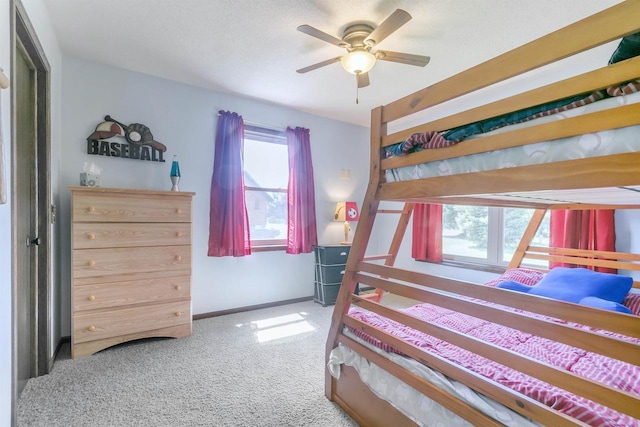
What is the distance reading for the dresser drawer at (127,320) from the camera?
2.16 metres

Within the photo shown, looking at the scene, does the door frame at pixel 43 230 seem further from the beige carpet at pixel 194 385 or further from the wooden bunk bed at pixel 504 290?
the wooden bunk bed at pixel 504 290

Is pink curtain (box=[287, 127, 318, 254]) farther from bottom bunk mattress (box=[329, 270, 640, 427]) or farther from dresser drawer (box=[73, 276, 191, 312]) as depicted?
bottom bunk mattress (box=[329, 270, 640, 427])

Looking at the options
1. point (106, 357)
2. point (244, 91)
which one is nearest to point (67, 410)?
point (106, 357)

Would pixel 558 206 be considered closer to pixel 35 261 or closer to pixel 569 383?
pixel 569 383

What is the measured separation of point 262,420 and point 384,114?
1.68 meters

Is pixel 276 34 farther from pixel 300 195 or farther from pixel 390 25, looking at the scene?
pixel 300 195

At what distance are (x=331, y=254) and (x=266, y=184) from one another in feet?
3.77

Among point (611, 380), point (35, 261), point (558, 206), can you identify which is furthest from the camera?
point (558, 206)

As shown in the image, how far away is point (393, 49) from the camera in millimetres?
2301

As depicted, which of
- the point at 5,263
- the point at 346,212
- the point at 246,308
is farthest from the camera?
the point at 346,212

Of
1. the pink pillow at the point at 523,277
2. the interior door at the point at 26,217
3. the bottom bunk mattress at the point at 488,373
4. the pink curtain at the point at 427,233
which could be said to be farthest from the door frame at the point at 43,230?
the pink curtain at the point at 427,233

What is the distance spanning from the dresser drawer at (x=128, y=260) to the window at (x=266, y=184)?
3.08 ft

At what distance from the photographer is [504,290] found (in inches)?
37.6

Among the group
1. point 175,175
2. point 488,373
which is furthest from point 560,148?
point 175,175
